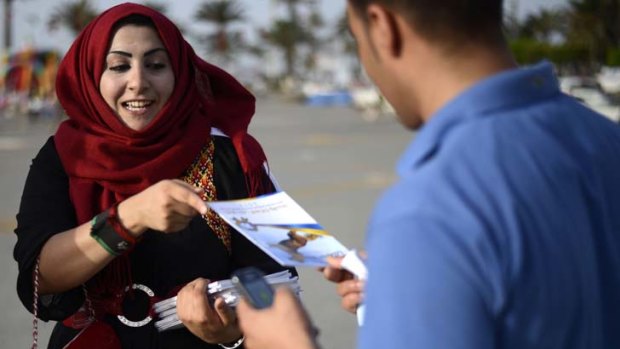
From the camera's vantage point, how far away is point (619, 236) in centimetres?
130

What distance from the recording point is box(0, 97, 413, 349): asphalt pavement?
19.7ft

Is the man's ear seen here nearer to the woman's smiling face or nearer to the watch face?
the watch face

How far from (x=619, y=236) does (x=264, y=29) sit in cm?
8584

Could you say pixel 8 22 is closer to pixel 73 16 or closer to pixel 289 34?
pixel 73 16

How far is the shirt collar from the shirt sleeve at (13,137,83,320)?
135 centimetres

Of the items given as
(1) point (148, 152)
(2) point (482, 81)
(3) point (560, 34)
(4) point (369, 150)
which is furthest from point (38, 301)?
(3) point (560, 34)

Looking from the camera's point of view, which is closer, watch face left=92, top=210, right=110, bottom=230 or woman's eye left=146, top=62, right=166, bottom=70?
watch face left=92, top=210, right=110, bottom=230

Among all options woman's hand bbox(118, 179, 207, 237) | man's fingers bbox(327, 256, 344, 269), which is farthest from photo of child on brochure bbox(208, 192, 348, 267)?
woman's hand bbox(118, 179, 207, 237)

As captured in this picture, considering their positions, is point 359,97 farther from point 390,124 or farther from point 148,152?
point 148,152

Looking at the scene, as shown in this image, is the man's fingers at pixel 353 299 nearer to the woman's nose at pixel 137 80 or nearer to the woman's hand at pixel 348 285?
the woman's hand at pixel 348 285

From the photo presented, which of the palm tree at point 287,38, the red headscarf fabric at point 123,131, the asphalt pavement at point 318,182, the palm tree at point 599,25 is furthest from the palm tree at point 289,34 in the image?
the red headscarf fabric at point 123,131

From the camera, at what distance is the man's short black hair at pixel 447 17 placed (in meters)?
1.23

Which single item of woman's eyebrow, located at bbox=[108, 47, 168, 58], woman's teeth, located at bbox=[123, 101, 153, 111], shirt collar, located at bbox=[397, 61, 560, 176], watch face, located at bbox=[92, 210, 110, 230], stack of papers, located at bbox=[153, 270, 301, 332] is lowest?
stack of papers, located at bbox=[153, 270, 301, 332]

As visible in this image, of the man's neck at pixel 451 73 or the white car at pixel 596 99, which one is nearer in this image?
the man's neck at pixel 451 73
